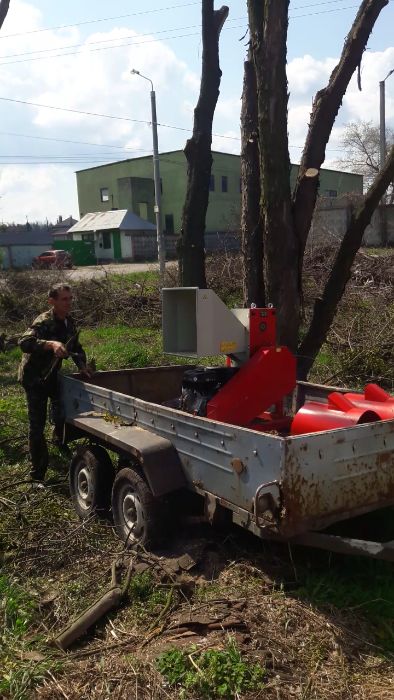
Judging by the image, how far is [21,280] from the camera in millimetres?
16703

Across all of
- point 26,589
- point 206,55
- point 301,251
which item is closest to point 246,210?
point 301,251

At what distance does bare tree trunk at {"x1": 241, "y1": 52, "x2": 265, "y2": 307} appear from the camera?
6825 mm

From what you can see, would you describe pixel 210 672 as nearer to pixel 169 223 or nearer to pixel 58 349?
pixel 58 349

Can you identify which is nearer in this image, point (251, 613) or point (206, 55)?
point (251, 613)

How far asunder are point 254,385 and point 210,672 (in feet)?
6.59

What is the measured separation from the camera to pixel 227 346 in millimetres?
4559

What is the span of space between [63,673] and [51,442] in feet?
12.8

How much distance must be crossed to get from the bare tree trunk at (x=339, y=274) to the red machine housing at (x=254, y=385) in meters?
Result: 2.16

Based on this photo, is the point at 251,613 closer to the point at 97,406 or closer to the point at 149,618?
the point at 149,618

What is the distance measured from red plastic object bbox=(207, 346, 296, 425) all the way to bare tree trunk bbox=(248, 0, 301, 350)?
71.6 inches

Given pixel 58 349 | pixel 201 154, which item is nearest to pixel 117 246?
pixel 201 154

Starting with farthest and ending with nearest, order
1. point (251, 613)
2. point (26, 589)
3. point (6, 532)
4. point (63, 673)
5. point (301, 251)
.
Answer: point (301, 251) → point (6, 532) → point (26, 589) → point (251, 613) → point (63, 673)

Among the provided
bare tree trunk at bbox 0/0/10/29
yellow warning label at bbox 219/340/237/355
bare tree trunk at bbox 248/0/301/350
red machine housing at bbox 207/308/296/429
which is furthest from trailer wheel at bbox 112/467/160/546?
bare tree trunk at bbox 0/0/10/29

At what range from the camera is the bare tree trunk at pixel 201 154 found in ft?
27.8
